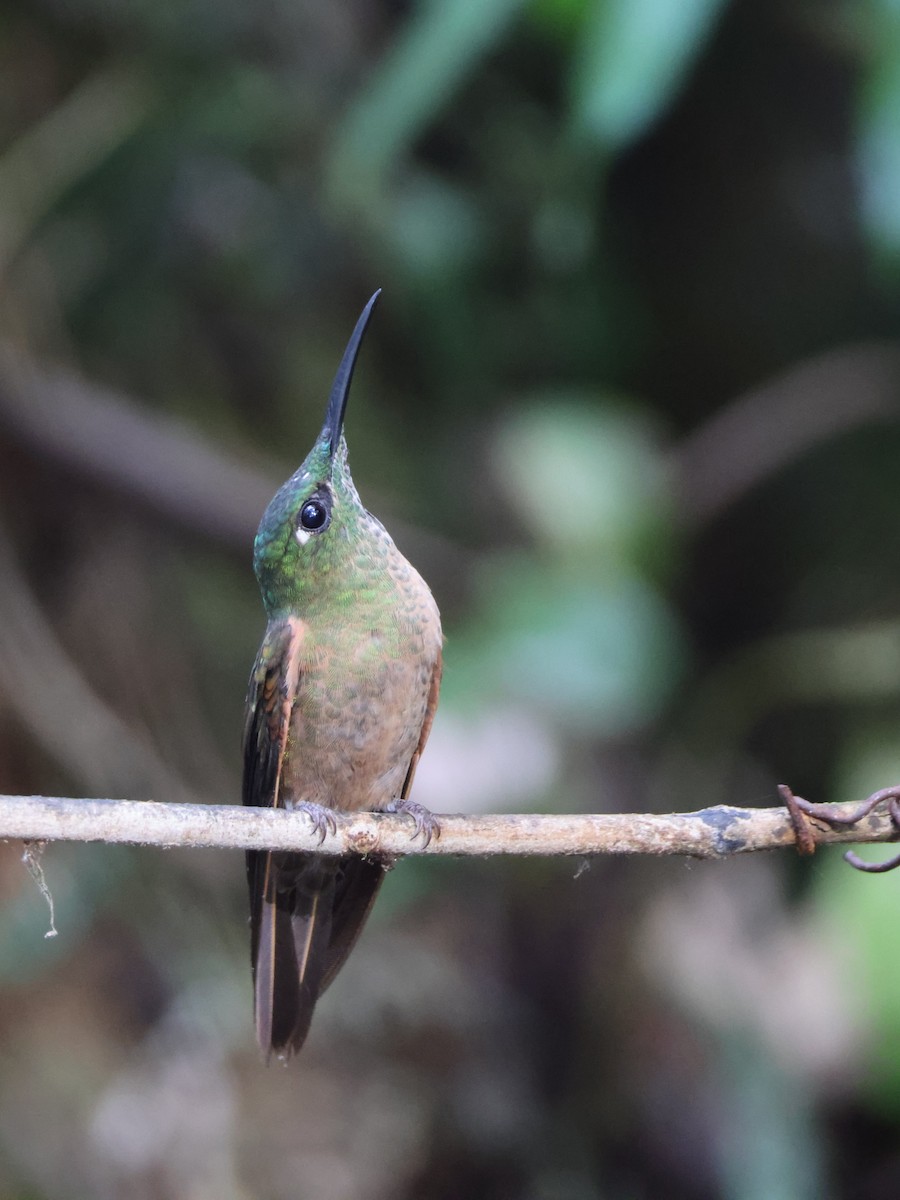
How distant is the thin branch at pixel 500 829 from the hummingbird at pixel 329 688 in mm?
585

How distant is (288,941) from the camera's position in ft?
8.75

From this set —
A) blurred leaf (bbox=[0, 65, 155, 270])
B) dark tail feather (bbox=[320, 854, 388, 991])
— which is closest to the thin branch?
dark tail feather (bbox=[320, 854, 388, 991])

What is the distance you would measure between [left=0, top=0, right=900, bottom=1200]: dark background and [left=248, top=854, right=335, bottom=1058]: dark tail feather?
135 cm

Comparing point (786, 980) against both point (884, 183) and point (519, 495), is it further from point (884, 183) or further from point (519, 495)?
point (884, 183)

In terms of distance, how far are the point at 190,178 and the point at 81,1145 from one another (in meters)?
4.00

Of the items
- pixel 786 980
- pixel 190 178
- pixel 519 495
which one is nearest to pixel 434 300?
pixel 519 495

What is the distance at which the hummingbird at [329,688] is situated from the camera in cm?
267

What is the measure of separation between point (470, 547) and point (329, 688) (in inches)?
108

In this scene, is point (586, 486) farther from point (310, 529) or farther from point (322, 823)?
point (322, 823)

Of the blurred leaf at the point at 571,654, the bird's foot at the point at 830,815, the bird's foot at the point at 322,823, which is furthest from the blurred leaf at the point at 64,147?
the bird's foot at the point at 830,815

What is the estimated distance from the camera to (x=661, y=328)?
573 centimetres

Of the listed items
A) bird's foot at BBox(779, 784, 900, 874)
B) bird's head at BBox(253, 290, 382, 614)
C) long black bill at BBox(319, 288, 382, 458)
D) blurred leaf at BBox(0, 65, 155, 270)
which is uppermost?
blurred leaf at BBox(0, 65, 155, 270)

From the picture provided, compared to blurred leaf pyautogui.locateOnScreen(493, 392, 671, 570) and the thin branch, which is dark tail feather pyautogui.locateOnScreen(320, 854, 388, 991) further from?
blurred leaf pyautogui.locateOnScreen(493, 392, 671, 570)

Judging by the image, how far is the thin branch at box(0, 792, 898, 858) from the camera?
6.02 feet
